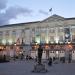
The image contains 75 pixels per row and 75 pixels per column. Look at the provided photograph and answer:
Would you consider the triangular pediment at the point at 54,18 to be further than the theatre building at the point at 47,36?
Yes

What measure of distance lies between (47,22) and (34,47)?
8424mm

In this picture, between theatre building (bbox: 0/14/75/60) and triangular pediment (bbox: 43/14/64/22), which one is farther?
triangular pediment (bbox: 43/14/64/22)

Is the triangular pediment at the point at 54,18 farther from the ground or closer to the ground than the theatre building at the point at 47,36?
farther from the ground

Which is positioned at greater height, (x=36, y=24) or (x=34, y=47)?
(x=36, y=24)

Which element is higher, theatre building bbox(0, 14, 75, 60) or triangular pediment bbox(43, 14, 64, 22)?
triangular pediment bbox(43, 14, 64, 22)

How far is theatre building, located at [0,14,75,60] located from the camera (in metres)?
68.8

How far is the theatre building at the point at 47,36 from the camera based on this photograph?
68812mm

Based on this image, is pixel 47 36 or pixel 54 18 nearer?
pixel 54 18

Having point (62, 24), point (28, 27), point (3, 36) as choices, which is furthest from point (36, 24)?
point (3, 36)

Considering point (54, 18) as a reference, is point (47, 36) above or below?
below

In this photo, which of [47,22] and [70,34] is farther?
[47,22]

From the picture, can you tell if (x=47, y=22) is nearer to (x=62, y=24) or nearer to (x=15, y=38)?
(x=62, y=24)

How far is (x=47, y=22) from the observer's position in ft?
240

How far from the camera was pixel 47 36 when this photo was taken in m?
73.4
